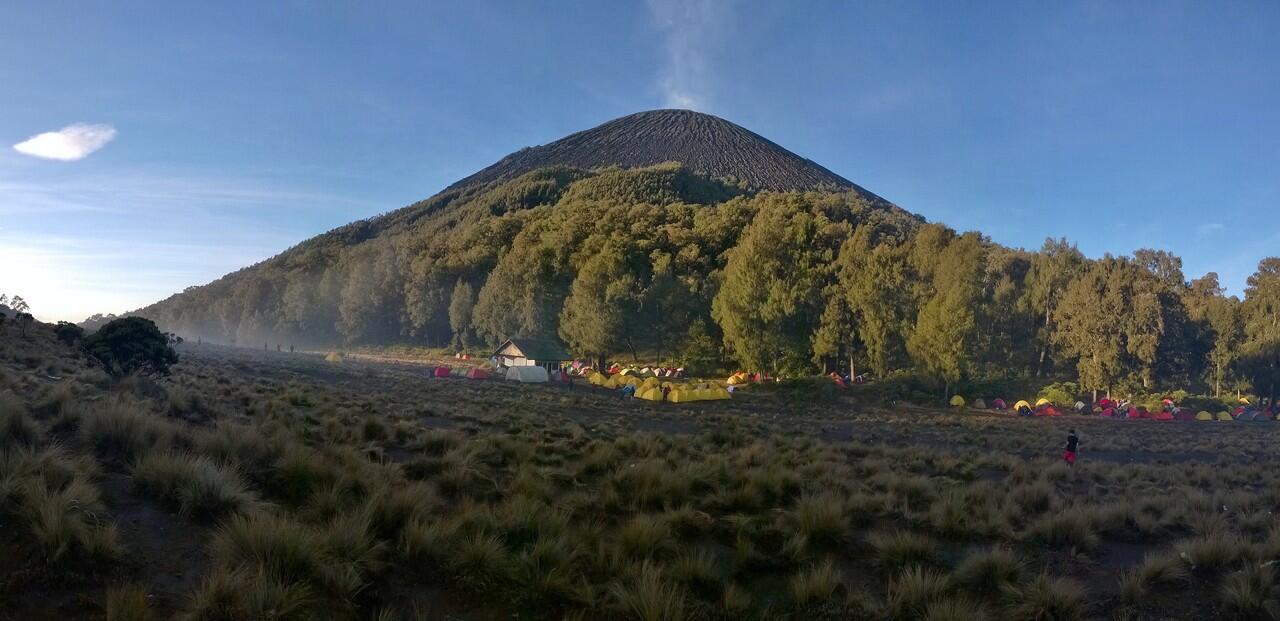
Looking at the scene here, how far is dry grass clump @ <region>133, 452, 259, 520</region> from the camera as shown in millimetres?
5090

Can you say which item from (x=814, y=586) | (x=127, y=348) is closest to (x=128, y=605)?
(x=814, y=586)

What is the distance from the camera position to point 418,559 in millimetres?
4898

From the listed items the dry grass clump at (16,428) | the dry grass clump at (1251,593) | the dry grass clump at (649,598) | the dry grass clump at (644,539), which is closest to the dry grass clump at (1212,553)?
the dry grass clump at (1251,593)

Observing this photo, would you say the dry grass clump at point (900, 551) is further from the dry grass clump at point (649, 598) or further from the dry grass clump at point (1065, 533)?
the dry grass clump at point (649, 598)

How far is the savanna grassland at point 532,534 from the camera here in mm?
4207

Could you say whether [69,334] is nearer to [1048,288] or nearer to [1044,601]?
[1044,601]

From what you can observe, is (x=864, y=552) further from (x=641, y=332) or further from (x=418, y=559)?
(x=641, y=332)

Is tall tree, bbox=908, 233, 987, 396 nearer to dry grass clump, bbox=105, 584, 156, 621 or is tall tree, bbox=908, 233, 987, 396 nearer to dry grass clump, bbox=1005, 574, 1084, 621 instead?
dry grass clump, bbox=1005, 574, 1084, 621

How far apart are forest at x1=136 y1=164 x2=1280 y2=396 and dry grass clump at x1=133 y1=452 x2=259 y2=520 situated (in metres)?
37.5

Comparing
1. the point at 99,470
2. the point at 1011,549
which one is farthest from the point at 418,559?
the point at 1011,549

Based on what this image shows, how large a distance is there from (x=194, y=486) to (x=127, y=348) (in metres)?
12.9

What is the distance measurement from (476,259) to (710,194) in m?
56.7

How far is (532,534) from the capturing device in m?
5.56

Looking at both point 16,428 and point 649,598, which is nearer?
point 649,598
